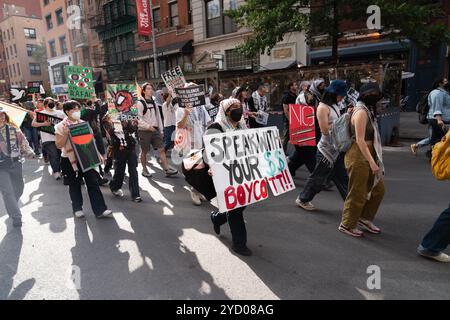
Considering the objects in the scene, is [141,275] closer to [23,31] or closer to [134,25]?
[134,25]

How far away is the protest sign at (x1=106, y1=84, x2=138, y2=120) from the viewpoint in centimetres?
577

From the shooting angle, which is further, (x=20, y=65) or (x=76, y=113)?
(x=20, y=65)

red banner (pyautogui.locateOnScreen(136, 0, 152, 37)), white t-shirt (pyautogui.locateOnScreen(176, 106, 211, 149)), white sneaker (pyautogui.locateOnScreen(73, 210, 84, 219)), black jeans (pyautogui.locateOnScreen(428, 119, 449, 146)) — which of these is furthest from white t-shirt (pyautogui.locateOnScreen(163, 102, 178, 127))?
red banner (pyautogui.locateOnScreen(136, 0, 152, 37))

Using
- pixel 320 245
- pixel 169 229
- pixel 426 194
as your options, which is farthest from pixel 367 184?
pixel 169 229

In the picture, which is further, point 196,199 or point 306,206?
point 196,199

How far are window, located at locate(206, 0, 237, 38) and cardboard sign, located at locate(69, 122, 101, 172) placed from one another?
17.5 m

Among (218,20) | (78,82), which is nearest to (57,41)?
(218,20)

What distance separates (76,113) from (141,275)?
8.60 ft

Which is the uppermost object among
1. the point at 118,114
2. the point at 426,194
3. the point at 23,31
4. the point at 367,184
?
the point at 23,31

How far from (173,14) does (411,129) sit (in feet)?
60.6

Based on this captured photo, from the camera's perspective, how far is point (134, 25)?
27.5 m

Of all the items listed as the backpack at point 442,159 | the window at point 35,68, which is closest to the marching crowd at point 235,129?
the backpack at point 442,159

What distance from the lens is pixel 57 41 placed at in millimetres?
39188

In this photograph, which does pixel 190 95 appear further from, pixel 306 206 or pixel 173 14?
pixel 173 14
